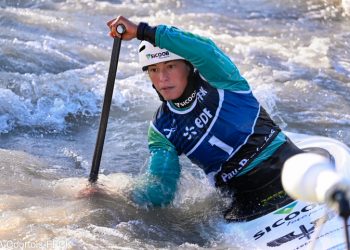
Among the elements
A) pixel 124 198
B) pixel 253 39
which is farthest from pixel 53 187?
pixel 253 39

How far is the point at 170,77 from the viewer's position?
383cm

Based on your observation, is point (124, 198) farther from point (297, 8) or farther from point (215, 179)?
point (297, 8)

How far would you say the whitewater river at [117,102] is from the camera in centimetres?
393

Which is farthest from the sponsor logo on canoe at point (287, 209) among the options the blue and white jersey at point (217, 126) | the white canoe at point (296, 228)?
the blue and white jersey at point (217, 126)

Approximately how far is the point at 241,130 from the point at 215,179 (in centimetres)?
41

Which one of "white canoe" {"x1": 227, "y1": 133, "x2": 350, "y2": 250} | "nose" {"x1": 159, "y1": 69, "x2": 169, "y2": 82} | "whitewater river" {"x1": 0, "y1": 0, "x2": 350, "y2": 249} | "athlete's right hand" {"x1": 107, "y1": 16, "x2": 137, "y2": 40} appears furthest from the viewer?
"whitewater river" {"x1": 0, "y1": 0, "x2": 350, "y2": 249}

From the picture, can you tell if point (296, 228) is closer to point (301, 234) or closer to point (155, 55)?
point (301, 234)

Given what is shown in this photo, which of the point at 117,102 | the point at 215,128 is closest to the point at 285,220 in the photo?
the point at 215,128

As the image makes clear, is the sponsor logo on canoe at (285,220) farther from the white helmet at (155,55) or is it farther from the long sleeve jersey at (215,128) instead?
the white helmet at (155,55)

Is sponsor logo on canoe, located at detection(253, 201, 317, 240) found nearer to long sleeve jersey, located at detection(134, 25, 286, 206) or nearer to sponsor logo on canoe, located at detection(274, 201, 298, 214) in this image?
sponsor logo on canoe, located at detection(274, 201, 298, 214)

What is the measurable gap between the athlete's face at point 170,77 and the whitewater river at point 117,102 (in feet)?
2.60

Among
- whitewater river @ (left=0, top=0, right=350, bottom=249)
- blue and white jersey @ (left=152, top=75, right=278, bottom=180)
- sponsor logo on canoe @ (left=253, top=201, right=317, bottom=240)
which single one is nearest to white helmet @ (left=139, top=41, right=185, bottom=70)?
blue and white jersey @ (left=152, top=75, right=278, bottom=180)

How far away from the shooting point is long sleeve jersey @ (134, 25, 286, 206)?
387 centimetres

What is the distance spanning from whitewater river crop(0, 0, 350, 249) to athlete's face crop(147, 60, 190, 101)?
2.60 feet
